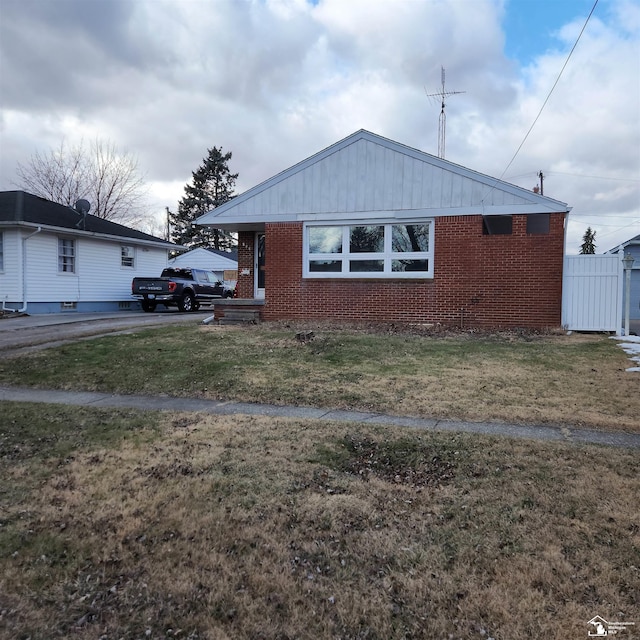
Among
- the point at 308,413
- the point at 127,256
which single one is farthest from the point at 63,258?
the point at 308,413

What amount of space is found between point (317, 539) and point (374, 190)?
10.8 metres

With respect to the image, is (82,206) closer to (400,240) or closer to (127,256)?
(127,256)

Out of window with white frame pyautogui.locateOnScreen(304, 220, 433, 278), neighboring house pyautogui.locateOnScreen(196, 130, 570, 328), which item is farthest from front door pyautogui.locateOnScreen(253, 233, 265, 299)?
window with white frame pyautogui.locateOnScreen(304, 220, 433, 278)

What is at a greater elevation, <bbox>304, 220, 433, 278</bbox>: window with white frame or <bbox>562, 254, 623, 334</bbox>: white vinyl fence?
<bbox>304, 220, 433, 278</bbox>: window with white frame

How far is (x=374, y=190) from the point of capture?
41.6 ft

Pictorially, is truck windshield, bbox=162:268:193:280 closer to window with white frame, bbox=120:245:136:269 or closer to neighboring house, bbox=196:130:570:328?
window with white frame, bbox=120:245:136:269

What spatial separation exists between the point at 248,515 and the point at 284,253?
10.7 metres

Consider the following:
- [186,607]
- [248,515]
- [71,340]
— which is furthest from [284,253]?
[186,607]

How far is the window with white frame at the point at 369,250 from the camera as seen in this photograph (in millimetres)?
12570

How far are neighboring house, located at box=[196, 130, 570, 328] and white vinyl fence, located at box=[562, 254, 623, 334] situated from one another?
314 millimetres

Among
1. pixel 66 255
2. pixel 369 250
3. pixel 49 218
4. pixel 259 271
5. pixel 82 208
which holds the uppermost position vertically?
pixel 82 208

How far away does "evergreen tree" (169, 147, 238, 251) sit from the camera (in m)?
56.2

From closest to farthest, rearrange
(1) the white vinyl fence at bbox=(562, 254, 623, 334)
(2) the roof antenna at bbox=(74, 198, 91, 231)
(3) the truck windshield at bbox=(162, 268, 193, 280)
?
(1) the white vinyl fence at bbox=(562, 254, 623, 334) → (2) the roof antenna at bbox=(74, 198, 91, 231) → (3) the truck windshield at bbox=(162, 268, 193, 280)

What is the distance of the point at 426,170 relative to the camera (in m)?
12.3
